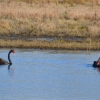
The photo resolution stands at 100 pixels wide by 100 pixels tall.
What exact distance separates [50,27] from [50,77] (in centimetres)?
1456

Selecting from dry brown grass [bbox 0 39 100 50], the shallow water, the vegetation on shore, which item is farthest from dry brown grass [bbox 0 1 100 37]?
the shallow water

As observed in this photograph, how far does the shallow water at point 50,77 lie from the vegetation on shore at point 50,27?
2179 mm

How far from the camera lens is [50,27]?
110 ft

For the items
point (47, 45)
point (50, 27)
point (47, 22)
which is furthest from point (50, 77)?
point (47, 22)

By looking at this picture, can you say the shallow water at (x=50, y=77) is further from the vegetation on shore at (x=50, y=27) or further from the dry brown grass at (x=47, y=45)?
the vegetation on shore at (x=50, y=27)

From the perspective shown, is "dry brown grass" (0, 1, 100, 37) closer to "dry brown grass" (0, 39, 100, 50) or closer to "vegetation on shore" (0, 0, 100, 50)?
"vegetation on shore" (0, 0, 100, 50)

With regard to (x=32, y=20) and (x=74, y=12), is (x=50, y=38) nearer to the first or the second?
(x=32, y=20)

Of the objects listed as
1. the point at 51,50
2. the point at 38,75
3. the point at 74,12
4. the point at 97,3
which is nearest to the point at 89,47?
the point at 51,50

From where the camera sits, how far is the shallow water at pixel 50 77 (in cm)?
1622

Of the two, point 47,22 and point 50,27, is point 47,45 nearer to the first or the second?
point 50,27

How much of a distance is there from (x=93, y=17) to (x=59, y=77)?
67.7 feet

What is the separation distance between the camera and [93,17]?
39375 millimetres

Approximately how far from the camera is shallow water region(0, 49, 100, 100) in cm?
1622

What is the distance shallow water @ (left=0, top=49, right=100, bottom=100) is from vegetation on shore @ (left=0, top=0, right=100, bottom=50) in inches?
85.8
